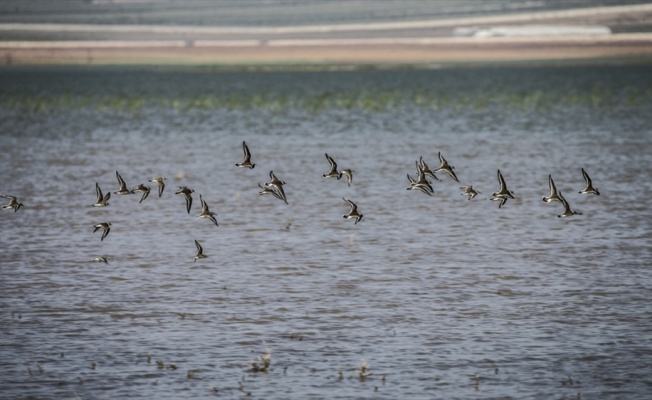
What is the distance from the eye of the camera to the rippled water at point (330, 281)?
19719 millimetres

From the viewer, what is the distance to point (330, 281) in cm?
2633

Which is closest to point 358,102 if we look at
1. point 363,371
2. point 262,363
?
point 262,363

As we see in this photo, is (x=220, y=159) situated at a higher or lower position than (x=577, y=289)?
higher

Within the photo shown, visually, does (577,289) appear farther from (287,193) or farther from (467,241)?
(287,193)

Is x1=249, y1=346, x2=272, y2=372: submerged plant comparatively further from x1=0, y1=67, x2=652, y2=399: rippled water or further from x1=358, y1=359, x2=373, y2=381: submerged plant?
x1=358, y1=359, x2=373, y2=381: submerged plant

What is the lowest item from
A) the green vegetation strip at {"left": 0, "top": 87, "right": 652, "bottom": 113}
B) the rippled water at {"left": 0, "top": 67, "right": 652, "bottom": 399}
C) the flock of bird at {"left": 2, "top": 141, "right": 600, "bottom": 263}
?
the rippled water at {"left": 0, "top": 67, "right": 652, "bottom": 399}

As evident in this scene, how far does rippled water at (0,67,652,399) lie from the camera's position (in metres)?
19.7

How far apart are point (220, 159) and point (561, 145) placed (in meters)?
15.0

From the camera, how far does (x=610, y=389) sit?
18812mm

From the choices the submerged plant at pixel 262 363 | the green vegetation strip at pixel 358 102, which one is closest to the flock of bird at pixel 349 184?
the submerged plant at pixel 262 363

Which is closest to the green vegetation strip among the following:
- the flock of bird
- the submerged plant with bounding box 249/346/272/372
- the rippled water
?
the rippled water

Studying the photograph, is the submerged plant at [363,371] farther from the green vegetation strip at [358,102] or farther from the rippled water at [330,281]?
the green vegetation strip at [358,102]

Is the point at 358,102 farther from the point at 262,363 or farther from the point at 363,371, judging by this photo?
the point at 363,371

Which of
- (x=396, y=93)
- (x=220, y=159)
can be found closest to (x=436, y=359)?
(x=220, y=159)
